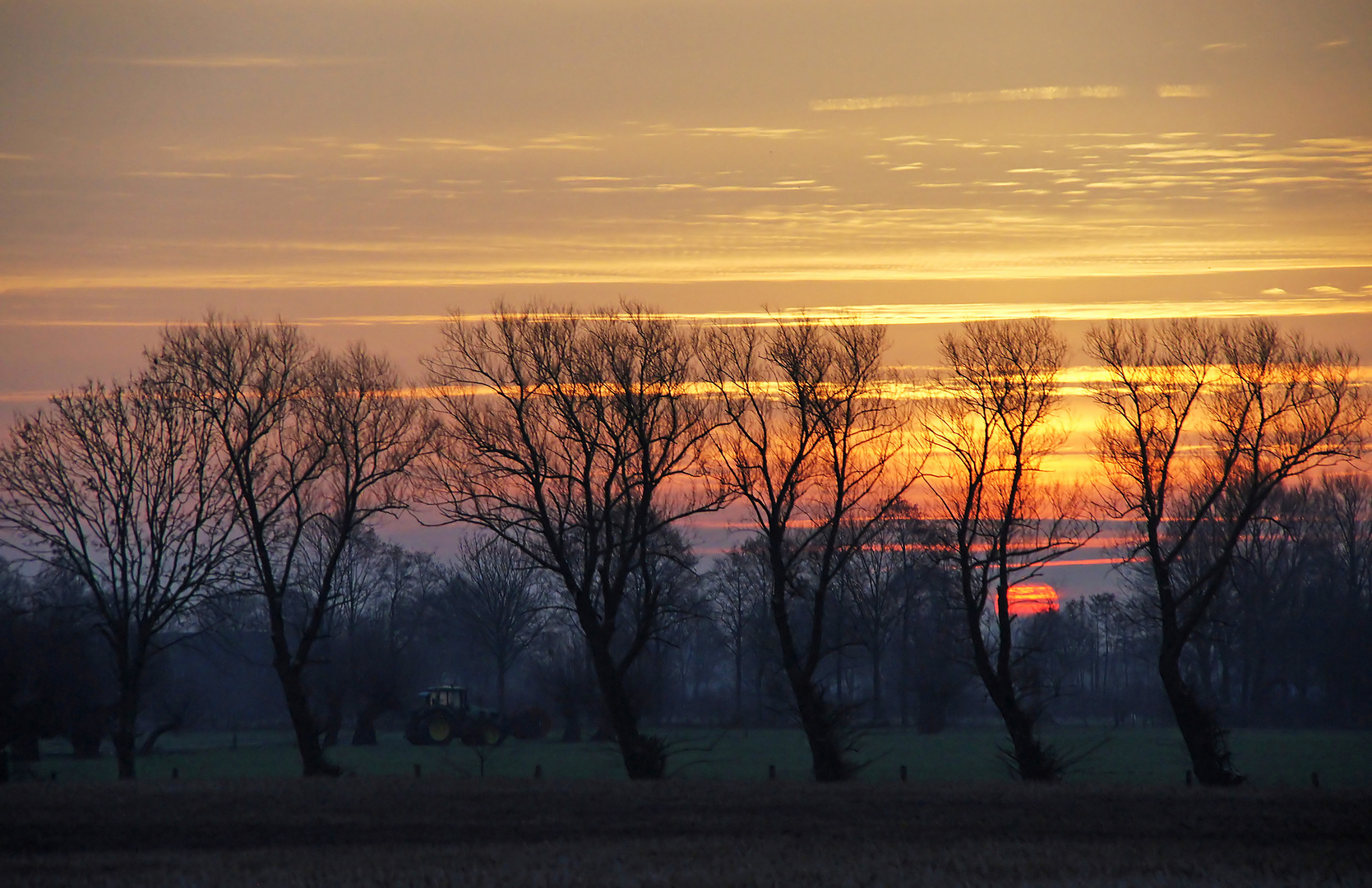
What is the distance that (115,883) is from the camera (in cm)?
1498

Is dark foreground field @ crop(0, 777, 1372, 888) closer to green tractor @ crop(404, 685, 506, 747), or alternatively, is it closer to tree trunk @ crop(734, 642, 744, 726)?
green tractor @ crop(404, 685, 506, 747)

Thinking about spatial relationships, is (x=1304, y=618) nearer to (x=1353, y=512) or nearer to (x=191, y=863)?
(x=1353, y=512)

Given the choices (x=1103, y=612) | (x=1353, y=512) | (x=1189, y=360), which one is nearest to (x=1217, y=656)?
(x=1353, y=512)

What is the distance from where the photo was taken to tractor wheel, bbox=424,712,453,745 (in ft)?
180

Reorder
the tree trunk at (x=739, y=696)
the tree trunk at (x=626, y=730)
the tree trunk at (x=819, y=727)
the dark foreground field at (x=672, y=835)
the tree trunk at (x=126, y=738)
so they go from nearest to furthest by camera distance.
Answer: the dark foreground field at (x=672, y=835)
the tree trunk at (x=819, y=727)
the tree trunk at (x=626, y=730)
the tree trunk at (x=126, y=738)
the tree trunk at (x=739, y=696)

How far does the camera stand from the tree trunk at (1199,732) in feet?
92.8

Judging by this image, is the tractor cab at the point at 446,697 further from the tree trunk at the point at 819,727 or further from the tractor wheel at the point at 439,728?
the tree trunk at the point at 819,727

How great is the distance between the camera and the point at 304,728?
3156 centimetres

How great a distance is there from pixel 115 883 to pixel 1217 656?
72.4 meters

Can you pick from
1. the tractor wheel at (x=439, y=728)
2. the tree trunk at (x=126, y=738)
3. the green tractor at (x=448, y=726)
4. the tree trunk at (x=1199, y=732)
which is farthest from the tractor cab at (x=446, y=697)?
the tree trunk at (x=1199, y=732)

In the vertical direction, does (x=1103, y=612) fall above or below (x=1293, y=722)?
above

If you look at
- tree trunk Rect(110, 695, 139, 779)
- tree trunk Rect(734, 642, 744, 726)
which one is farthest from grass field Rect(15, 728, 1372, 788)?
tree trunk Rect(734, 642, 744, 726)

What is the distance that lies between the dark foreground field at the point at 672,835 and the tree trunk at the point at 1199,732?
3246 mm

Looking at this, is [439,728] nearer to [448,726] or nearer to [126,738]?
[448,726]
